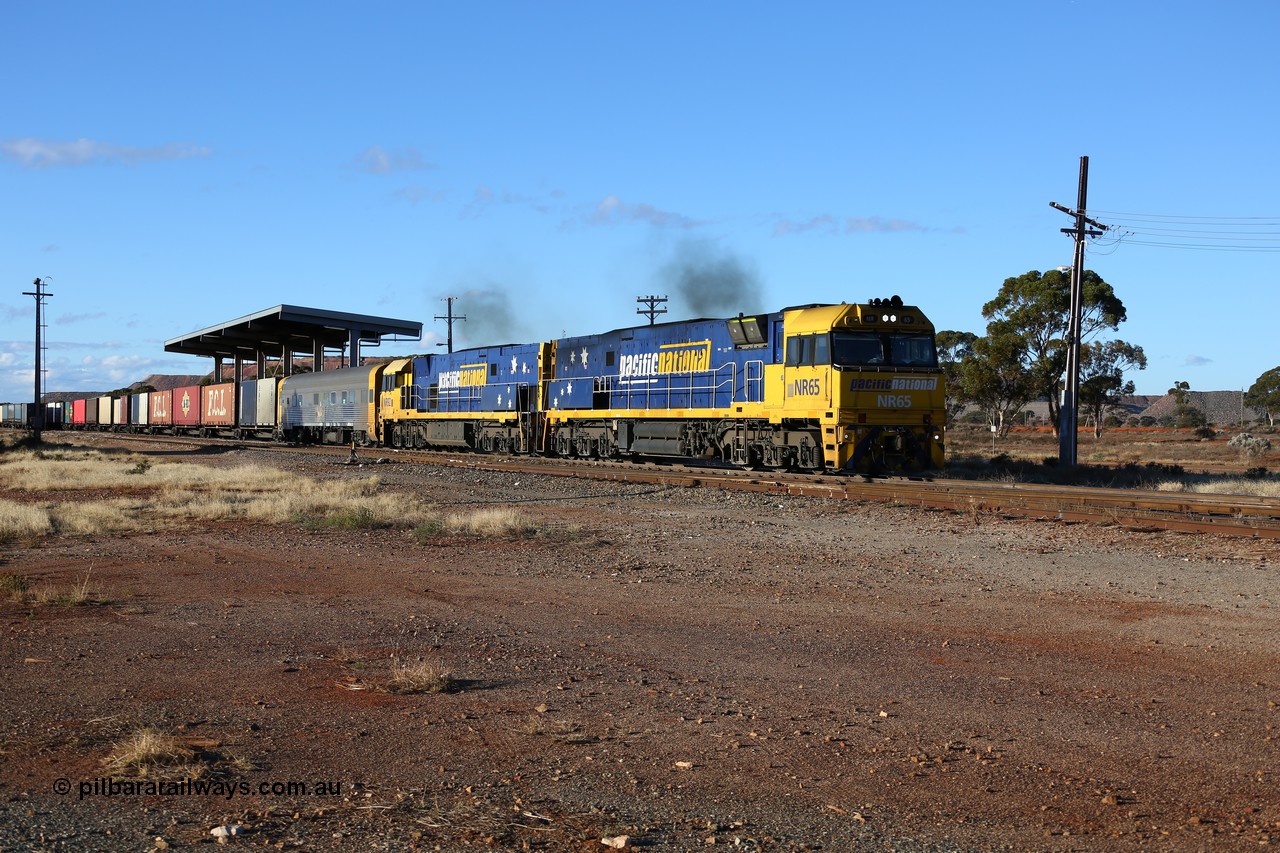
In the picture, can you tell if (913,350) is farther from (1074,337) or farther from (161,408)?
(161,408)

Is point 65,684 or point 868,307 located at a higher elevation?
Result: point 868,307

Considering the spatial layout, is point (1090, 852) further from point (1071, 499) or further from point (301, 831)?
point (1071, 499)

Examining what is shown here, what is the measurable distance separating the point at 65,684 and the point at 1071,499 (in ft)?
50.0

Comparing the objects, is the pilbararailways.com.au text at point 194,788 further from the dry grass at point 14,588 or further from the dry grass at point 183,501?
the dry grass at point 183,501

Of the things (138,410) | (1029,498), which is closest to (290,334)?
(138,410)

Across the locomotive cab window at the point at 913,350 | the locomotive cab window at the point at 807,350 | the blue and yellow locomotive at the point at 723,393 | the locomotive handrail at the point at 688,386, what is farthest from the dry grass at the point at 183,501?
the locomotive cab window at the point at 913,350

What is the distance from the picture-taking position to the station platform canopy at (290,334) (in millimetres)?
57625

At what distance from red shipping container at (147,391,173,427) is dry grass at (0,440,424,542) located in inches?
1604

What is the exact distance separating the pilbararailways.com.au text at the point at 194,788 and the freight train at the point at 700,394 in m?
17.1

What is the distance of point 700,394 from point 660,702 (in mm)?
19349

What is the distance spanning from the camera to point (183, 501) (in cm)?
2062

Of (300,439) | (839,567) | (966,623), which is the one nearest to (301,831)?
(966,623)

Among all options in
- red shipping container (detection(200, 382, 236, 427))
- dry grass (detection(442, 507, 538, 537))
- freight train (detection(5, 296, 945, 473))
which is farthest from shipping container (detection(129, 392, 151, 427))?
dry grass (detection(442, 507, 538, 537))

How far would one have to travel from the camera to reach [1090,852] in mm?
4500
